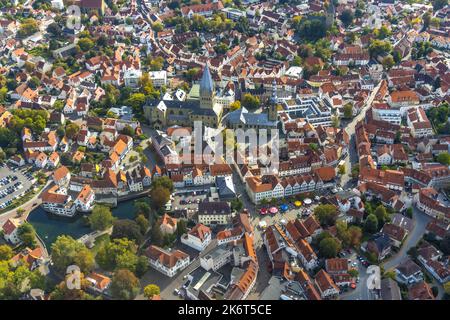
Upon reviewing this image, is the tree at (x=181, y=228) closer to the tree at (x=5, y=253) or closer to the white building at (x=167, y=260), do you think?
the white building at (x=167, y=260)

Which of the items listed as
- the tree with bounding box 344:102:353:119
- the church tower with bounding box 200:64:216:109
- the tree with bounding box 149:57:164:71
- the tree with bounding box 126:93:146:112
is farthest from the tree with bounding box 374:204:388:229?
the tree with bounding box 149:57:164:71

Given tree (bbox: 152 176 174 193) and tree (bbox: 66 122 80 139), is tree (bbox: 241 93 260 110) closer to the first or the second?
tree (bbox: 152 176 174 193)

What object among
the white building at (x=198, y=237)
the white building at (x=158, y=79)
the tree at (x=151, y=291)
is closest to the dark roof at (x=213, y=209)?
the white building at (x=198, y=237)

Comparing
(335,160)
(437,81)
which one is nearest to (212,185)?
(335,160)

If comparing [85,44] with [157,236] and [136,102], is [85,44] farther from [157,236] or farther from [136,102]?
[157,236]

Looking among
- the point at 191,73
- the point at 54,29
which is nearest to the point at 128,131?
the point at 191,73

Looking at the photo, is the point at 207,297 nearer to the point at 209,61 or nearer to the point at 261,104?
Answer: the point at 261,104
